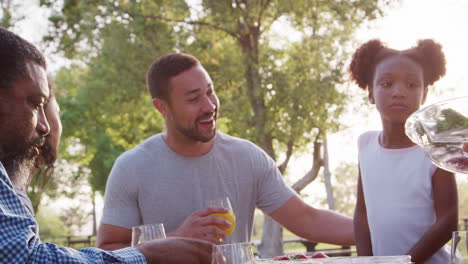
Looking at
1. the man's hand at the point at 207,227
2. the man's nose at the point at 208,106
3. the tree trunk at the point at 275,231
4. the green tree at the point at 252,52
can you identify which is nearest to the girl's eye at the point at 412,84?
the man's hand at the point at 207,227

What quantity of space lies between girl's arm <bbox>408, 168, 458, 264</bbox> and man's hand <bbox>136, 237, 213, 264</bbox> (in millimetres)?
845

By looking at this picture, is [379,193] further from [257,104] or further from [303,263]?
[257,104]

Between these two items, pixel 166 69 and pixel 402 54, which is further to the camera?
pixel 166 69

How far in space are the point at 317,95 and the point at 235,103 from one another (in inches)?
68.2

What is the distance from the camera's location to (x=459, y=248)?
51.5 inches

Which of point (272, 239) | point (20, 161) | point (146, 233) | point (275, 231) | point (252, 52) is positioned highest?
point (252, 52)

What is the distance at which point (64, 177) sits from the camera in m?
22.4

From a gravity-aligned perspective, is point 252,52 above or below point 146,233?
above

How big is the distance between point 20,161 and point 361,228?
59.3 inches

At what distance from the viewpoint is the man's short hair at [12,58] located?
5.14ft

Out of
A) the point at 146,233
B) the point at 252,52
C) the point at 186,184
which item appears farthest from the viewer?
the point at 252,52

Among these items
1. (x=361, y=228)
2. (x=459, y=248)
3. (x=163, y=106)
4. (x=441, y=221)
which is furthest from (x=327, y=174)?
(x=459, y=248)

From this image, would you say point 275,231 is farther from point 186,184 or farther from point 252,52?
point 186,184

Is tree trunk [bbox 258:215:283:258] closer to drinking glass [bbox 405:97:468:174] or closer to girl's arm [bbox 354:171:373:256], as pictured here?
girl's arm [bbox 354:171:373:256]
